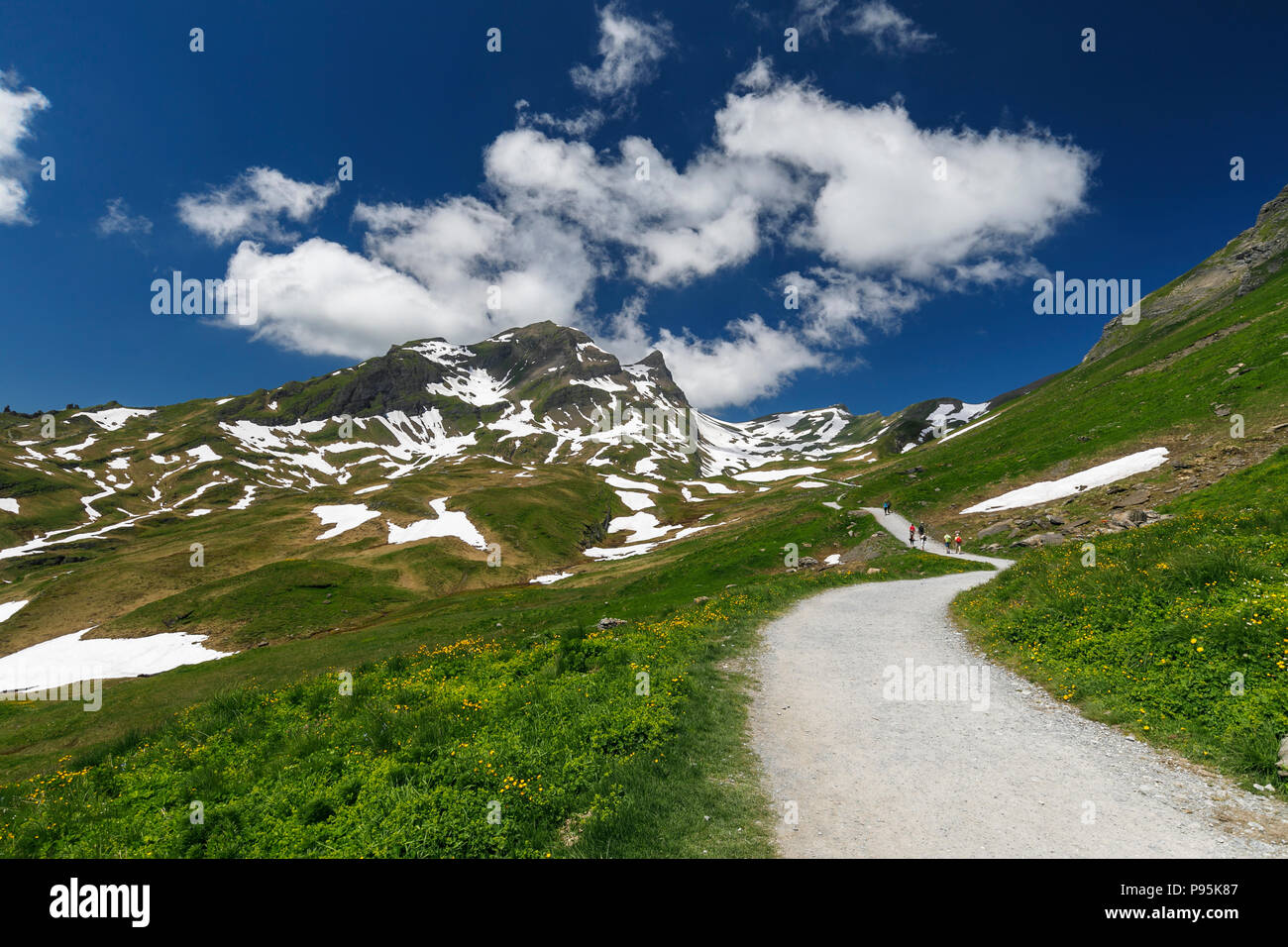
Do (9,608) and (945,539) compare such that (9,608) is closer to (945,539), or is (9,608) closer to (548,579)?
(548,579)

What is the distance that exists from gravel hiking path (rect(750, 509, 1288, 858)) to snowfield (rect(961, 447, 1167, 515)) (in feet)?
130

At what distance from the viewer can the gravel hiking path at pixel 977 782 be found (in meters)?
7.31

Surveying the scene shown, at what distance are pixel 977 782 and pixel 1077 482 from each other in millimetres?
49423

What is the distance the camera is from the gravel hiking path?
7309mm

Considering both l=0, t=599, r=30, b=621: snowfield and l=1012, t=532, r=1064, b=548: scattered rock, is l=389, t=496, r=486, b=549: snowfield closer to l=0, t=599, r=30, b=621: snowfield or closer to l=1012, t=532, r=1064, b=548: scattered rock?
l=0, t=599, r=30, b=621: snowfield

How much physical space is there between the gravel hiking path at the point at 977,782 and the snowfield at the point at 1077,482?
3967 centimetres

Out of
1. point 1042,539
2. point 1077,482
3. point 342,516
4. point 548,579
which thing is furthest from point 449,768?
point 342,516

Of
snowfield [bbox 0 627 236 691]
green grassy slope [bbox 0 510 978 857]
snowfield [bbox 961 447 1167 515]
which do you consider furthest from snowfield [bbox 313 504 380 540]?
snowfield [bbox 961 447 1167 515]

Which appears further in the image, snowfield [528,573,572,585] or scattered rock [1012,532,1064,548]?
snowfield [528,573,572,585]

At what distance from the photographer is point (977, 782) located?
30.2 ft

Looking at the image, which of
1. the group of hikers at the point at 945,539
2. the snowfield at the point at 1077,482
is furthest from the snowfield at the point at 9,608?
the snowfield at the point at 1077,482
